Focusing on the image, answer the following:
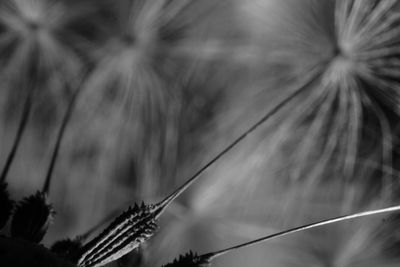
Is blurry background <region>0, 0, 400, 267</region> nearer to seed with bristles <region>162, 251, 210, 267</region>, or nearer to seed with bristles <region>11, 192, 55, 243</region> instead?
seed with bristles <region>11, 192, 55, 243</region>

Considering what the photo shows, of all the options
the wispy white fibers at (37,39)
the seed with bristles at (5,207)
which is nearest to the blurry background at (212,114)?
the wispy white fibers at (37,39)

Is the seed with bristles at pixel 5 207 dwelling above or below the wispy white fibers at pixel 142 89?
below

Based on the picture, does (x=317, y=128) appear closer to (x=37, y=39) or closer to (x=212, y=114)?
(x=212, y=114)

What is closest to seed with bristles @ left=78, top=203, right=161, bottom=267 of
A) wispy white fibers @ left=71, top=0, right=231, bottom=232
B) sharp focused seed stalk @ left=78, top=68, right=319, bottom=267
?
sharp focused seed stalk @ left=78, top=68, right=319, bottom=267

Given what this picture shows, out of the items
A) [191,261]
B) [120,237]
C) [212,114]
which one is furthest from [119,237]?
[212,114]

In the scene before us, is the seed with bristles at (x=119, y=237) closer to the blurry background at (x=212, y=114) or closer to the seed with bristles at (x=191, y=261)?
the seed with bristles at (x=191, y=261)
